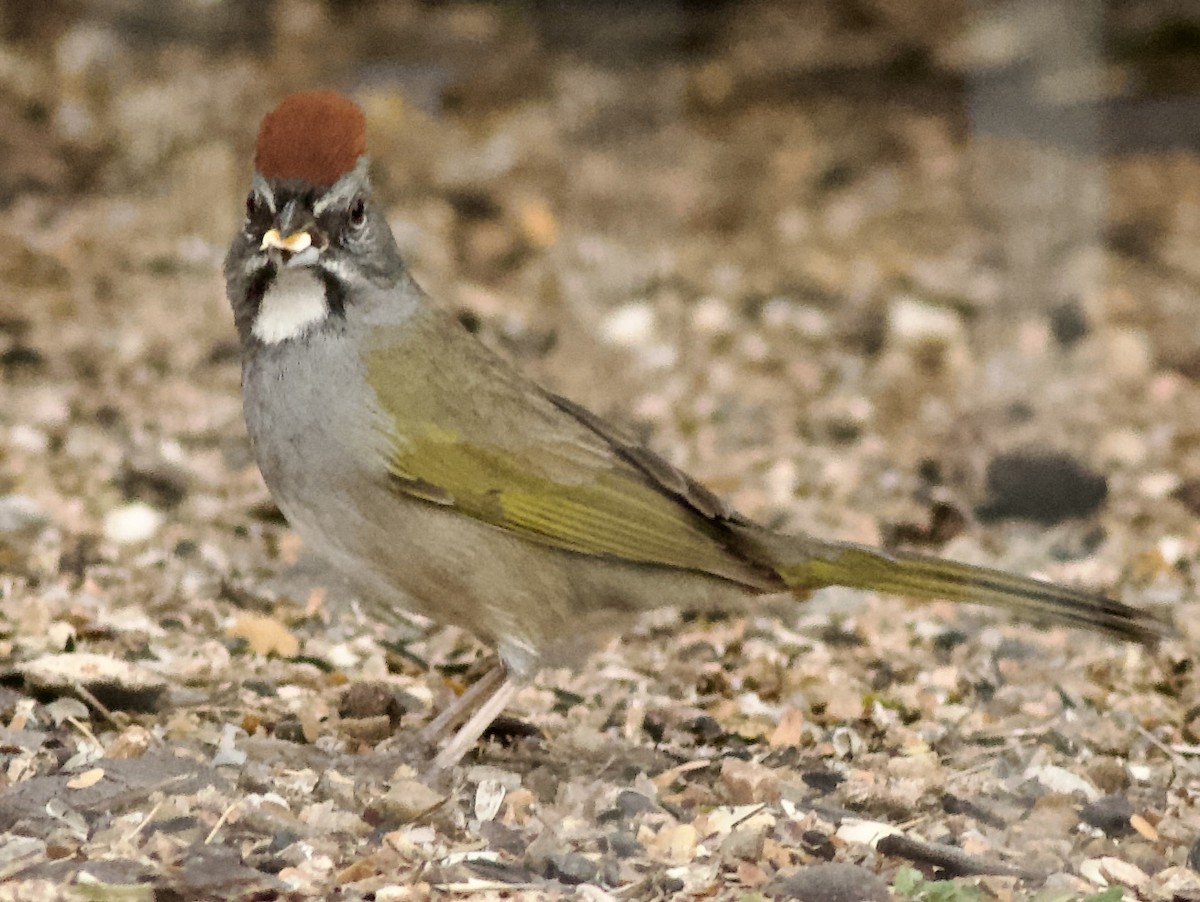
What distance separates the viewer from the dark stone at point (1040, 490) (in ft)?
17.4

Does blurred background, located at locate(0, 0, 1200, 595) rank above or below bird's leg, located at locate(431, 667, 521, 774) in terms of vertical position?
above

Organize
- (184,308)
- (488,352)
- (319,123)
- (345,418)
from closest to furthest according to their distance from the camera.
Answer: (319,123), (345,418), (488,352), (184,308)

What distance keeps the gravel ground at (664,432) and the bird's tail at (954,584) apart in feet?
1.03

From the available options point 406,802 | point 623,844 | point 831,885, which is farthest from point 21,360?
point 831,885

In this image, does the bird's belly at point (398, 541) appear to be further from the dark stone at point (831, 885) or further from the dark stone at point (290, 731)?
the dark stone at point (831, 885)

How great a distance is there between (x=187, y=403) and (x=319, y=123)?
8.59 ft

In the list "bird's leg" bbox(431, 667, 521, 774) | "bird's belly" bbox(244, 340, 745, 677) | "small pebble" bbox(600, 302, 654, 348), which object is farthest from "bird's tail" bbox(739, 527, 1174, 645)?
"small pebble" bbox(600, 302, 654, 348)

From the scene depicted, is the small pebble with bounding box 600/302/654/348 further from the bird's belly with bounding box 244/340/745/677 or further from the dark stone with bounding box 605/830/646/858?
the dark stone with bounding box 605/830/646/858

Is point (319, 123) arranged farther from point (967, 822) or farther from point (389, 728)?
point (967, 822)

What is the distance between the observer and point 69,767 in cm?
336

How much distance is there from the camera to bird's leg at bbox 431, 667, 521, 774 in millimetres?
3656

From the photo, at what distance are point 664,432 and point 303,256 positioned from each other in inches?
98.4

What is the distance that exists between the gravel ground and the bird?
11.9 inches

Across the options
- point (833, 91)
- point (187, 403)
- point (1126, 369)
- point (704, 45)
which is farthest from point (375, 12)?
point (1126, 369)
